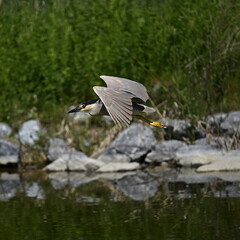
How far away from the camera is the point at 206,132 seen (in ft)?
37.9

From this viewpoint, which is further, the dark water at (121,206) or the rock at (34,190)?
the rock at (34,190)

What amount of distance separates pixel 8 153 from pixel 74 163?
1141 mm

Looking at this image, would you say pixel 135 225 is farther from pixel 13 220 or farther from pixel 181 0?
pixel 181 0

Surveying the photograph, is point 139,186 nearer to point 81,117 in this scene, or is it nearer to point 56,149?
point 56,149

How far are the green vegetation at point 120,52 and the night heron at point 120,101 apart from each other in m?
3.25

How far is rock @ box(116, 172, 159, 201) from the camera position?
9.50 meters

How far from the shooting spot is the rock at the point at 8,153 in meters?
12.0

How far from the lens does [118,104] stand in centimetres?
747

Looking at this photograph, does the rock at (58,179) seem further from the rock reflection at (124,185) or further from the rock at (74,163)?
the rock at (74,163)

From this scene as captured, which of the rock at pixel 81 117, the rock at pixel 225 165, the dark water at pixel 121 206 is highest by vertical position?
the rock at pixel 81 117

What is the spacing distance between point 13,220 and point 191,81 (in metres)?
4.50

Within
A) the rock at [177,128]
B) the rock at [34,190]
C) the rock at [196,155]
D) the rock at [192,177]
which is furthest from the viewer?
the rock at [177,128]

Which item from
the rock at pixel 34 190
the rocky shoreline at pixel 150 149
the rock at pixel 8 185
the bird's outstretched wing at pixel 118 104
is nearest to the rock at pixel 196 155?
the rocky shoreline at pixel 150 149

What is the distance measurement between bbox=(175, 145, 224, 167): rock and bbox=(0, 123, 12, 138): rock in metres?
2.88
